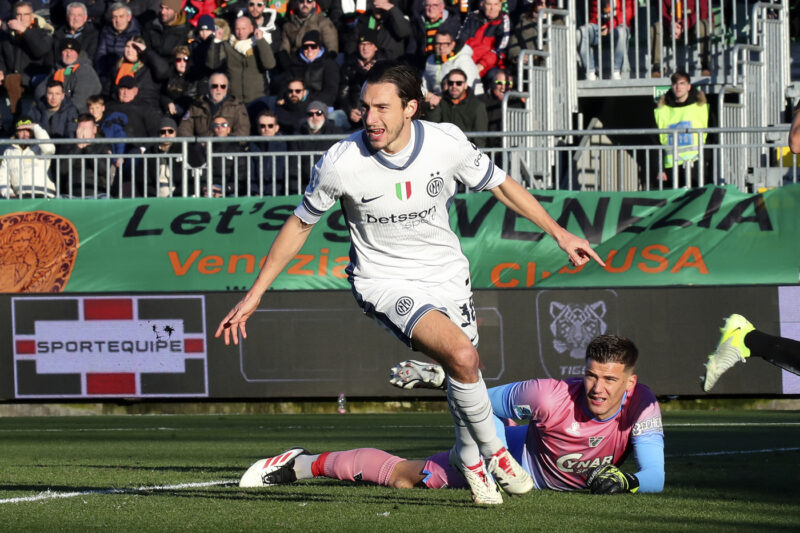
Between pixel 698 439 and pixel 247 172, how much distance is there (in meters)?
7.84

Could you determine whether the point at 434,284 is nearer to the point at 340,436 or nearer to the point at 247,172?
the point at 340,436

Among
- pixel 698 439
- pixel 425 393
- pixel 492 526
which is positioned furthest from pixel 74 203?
pixel 492 526

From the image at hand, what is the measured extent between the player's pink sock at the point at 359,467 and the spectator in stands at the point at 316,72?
11.5m

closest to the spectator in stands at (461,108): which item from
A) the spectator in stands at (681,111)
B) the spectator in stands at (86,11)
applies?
the spectator in stands at (681,111)

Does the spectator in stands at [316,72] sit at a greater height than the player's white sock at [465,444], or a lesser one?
greater

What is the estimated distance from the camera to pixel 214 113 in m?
18.2

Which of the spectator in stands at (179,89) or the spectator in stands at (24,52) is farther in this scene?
the spectator in stands at (24,52)

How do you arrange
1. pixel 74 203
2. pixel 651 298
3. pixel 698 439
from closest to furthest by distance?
pixel 698 439
pixel 651 298
pixel 74 203

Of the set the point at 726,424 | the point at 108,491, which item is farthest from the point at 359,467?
the point at 726,424

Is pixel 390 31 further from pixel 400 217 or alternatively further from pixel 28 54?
pixel 400 217

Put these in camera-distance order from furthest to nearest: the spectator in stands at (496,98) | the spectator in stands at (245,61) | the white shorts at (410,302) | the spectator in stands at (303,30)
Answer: the spectator in stands at (303,30), the spectator in stands at (245,61), the spectator in stands at (496,98), the white shorts at (410,302)

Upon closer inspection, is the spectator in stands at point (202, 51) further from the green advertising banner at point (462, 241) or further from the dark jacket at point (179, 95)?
the green advertising banner at point (462, 241)

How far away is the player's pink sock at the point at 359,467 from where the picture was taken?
290 inches

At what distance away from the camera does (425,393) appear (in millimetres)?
14836
